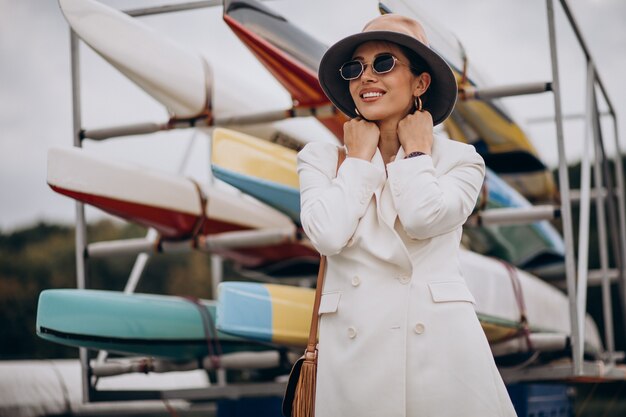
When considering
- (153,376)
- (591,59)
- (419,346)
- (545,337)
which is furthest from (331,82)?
(153,376)

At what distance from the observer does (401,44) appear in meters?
2.56

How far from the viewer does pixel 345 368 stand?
7.64 ft

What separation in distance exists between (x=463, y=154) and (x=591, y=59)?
9.87 ft

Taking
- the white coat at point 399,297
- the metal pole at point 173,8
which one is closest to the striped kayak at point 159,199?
the metal pole at point 173,8

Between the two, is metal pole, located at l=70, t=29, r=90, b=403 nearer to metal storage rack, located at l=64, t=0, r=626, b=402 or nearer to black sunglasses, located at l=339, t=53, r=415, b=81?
metal storage rack, located at l=64, t=0, r=626, b=402

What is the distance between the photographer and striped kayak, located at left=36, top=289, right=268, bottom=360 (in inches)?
164

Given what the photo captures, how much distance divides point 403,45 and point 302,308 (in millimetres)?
1956

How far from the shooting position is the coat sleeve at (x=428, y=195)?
7.48ft

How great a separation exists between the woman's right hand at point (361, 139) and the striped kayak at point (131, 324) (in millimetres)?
2207

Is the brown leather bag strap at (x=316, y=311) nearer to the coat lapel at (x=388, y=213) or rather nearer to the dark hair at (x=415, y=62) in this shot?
the coat lapel at (x=388, y=213)

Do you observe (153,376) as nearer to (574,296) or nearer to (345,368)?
(574,296)

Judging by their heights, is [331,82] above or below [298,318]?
above

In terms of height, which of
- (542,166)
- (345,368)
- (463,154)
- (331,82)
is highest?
(542,166)

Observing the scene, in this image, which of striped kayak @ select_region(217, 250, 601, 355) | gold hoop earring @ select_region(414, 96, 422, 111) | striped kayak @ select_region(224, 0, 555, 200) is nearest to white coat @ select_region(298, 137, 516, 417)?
gold hoop earring @ select_region(414, 96, 422, 111)
